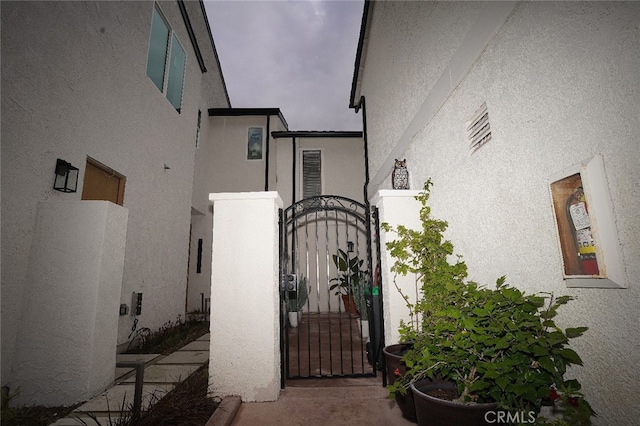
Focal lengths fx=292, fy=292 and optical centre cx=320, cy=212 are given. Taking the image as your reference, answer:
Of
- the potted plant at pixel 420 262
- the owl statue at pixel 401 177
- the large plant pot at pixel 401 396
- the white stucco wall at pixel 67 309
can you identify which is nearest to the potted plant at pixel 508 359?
the large plant pot at pixel 401 396

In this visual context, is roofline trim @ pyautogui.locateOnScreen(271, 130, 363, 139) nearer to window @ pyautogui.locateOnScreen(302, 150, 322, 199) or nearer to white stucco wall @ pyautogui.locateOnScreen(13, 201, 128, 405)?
window @ pyautogui.locateOnScreen(302, 150, 322, 199)

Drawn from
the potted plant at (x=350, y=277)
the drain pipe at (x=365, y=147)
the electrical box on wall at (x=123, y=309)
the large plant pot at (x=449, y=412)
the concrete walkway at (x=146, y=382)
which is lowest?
the concrete walkway at (x=146, y=382)

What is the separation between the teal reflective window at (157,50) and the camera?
6.12 m

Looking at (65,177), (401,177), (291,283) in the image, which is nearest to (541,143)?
(401,177)

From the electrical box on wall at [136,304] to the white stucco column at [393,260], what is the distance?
4360 mm

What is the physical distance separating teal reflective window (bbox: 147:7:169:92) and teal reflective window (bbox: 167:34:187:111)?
0.30m

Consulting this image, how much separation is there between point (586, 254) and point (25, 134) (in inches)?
200

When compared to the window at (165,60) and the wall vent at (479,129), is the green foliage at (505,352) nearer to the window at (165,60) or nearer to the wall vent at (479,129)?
the wall vent at (479,129)

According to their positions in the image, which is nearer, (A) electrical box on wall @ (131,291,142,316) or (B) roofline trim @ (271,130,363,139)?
(A) electrical box on wall @ (131,291,142,316)

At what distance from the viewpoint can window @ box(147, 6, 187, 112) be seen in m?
6.21

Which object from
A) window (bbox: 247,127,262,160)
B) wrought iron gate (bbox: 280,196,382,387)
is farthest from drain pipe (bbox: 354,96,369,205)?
window (bbox: 247,127,262,160)

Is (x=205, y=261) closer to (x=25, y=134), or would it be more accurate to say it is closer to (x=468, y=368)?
(x=25, y=134)

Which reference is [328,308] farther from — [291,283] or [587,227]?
[587,227]

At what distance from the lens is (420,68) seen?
13.1 feet
